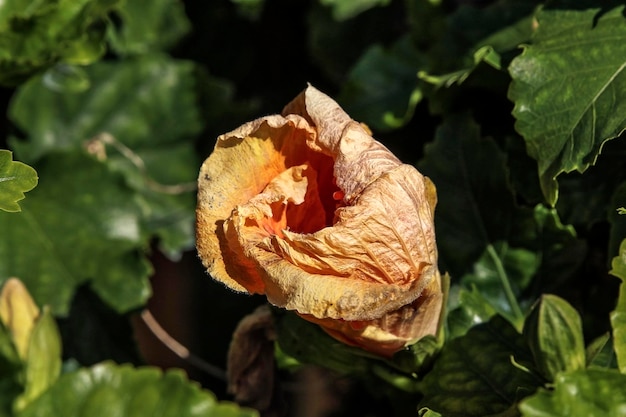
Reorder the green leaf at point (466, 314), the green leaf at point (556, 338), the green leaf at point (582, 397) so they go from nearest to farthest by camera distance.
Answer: the green leaf at point (582, 397) < the green leaf at point (556, 338) < the green leaf at point (466, 314)

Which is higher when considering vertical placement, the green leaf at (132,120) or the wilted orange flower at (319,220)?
the wilted orange flower at (319,220)

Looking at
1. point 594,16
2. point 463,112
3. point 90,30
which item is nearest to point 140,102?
point 90,30

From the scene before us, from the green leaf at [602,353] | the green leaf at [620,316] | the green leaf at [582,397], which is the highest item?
the green leaf at [620,316]

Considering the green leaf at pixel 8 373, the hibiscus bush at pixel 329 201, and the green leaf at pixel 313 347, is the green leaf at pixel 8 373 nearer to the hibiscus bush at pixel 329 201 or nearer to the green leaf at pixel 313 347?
the hibiscus bush at pixel 329 201

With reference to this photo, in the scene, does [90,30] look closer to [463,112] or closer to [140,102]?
[140,102]

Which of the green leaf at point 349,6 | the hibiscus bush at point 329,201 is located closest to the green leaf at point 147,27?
the hibiscus bush at point 329,201

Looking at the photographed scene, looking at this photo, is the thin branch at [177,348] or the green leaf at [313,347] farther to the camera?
the thin branch at [177,348]
